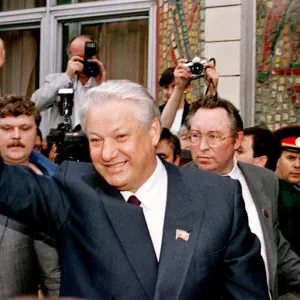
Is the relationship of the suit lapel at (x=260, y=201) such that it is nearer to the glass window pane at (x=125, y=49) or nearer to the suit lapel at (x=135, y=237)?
the suit lapel at (x=135, y=237)

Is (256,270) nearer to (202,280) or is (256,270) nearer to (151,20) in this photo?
(202,280)

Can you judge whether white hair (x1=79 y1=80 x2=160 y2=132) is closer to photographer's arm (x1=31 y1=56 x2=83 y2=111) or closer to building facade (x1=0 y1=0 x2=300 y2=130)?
photographer's arm (x1=31 y1=56 x2=83 y2=111)

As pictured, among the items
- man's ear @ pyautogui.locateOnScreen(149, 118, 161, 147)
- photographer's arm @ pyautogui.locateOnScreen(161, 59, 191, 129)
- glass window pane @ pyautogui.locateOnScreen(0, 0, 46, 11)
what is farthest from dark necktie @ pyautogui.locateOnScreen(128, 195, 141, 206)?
glass window pane @ pyautogui.locateOnScreen(0, 0, 46, 11)

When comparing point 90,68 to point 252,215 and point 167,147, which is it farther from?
point 252,215

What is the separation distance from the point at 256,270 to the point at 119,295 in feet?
2.02

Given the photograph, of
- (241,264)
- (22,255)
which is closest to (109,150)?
(241,264)

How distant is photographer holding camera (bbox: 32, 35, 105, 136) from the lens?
224 inches

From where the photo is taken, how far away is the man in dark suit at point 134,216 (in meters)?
2.87

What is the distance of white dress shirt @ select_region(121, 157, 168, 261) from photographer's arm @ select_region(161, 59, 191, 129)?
7.51 ft

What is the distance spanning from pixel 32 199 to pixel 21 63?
743 centimetres

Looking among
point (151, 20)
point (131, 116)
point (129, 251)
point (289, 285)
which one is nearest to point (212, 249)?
point (129, 251)

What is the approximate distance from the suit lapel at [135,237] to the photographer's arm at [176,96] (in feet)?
8.20

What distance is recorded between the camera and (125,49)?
30.4 ft

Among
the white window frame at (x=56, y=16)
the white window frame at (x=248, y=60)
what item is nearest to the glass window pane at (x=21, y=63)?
the white window frame at (x=56, y=16)
